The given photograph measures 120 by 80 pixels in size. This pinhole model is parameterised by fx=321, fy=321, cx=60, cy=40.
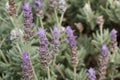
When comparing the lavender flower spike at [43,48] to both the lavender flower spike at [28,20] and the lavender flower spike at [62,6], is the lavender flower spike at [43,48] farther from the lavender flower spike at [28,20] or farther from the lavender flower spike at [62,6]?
the lavender flower spike at [62,6]

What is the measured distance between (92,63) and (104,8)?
0.43 m

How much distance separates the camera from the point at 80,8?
2.28m

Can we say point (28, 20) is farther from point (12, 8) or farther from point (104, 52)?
point (104, 52)

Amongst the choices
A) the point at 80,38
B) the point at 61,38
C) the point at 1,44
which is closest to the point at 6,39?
the point at 1,44

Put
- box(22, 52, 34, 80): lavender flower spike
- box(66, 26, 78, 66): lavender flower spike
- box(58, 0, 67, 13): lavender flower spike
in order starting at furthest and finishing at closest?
box(58, 0, 67, 13): lavender flower spike → box(66, 26, 78, 66): lavender flower spike → box(22, 52, 34, 80): lavender flower spike

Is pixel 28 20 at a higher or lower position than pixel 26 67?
higher

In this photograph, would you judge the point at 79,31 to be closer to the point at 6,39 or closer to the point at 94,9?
the point at 94,9

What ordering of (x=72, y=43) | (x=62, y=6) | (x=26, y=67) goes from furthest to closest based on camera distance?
(x=62, y=6) < (x=72, y=43) < (x=26, y=67)

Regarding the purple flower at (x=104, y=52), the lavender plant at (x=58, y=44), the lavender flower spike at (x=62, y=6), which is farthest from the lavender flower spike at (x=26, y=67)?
the lavender flower spike at (x=62, y=6)

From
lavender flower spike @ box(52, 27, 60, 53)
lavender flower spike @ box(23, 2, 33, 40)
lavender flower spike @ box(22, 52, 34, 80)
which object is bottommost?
lavender flower spike @ box(22, 52, 34, 80)

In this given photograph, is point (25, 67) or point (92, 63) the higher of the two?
point (25, 67)

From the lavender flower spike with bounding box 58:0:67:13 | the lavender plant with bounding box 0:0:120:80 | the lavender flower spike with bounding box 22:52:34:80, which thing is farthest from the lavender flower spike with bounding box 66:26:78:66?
the lavender flower spike with bounding box 58:0:67:13

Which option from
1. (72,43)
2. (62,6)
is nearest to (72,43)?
(72,43)

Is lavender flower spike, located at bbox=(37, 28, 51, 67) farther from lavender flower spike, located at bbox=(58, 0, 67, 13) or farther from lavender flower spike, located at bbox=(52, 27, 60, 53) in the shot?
lavender flower spike, located at bbox=(58, 0, 67, 13)
